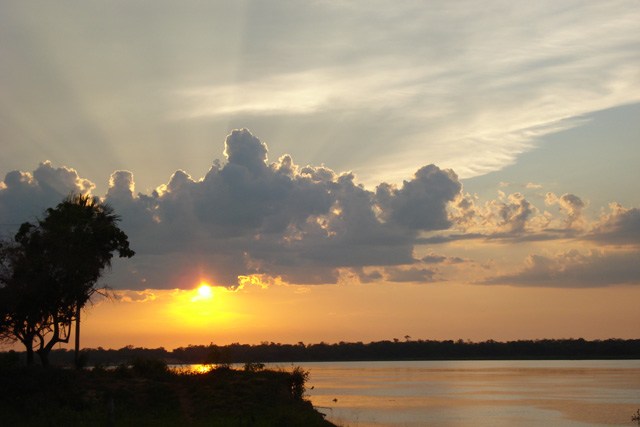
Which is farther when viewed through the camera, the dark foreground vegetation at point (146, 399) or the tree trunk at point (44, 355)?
the tree trunk at point (44, 355)

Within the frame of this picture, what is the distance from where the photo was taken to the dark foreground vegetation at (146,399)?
42.3m

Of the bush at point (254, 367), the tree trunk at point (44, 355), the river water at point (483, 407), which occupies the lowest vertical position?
the river water at point (483, 407)

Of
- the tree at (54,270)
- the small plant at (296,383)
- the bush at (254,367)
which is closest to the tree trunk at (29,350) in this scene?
the tree at (54,270)

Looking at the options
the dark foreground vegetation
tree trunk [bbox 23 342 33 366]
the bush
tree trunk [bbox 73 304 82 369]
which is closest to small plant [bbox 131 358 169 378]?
the dark foreground vegetation

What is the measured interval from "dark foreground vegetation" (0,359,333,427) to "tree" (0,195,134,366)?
610 cm

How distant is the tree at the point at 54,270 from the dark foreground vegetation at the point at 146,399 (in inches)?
240

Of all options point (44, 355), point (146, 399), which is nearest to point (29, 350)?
point (44, 355)

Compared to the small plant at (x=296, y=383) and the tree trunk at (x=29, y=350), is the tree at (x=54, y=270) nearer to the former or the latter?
the tree trunk at (x=29, y=350)

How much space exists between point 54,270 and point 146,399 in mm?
13433

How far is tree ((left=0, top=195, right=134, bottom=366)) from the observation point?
54375 mm

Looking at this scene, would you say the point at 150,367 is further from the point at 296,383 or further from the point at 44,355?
the point at 296,383

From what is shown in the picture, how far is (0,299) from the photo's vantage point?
53.0 metres

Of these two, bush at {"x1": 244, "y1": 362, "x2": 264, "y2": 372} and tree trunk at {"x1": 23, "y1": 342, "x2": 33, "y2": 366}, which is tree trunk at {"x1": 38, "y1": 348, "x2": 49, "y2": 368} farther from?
bush at {"x1": 244, "y1": 362, "x2": 264, "y2": 372}

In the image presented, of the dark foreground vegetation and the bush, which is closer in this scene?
the dark foreground vegetation
